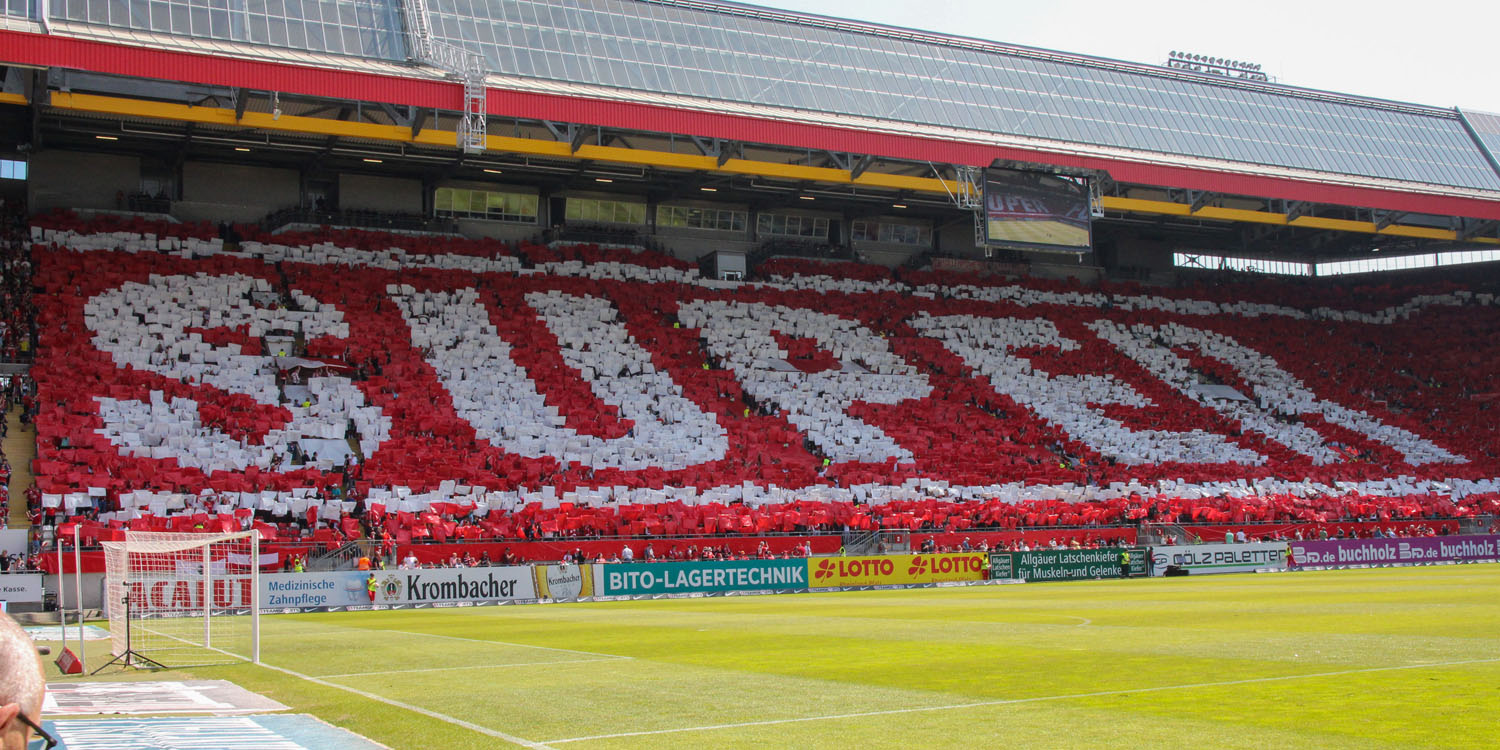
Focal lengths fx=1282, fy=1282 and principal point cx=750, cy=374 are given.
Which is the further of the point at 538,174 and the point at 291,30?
A: the point at 538,174

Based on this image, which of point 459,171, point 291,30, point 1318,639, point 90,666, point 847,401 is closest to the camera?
point 1318,639

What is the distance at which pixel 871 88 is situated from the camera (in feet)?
174

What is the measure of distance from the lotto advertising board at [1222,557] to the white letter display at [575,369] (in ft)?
47.8

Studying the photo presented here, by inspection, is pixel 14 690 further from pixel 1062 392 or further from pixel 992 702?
pixel 1062 392

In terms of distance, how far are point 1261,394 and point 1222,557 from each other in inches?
787

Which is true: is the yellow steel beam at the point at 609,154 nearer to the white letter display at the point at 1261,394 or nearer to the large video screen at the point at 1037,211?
the large video screen at the point at 1037,211

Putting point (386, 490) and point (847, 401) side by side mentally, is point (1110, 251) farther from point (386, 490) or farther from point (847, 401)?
point (386, 490)

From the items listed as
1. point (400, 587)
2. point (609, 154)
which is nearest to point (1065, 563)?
point (400, 587)

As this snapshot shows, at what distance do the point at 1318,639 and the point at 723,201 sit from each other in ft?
153

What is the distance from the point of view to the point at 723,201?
6019cm

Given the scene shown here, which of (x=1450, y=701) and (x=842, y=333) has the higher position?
(x=842, y=333)

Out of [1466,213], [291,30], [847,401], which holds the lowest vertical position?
[847,401]

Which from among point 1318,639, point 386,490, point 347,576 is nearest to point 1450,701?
point 1318,639

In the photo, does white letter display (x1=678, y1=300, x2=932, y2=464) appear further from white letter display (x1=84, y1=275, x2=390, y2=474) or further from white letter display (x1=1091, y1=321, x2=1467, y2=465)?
white letter display (x1=84, y1=275, x2=390, y2=474)
